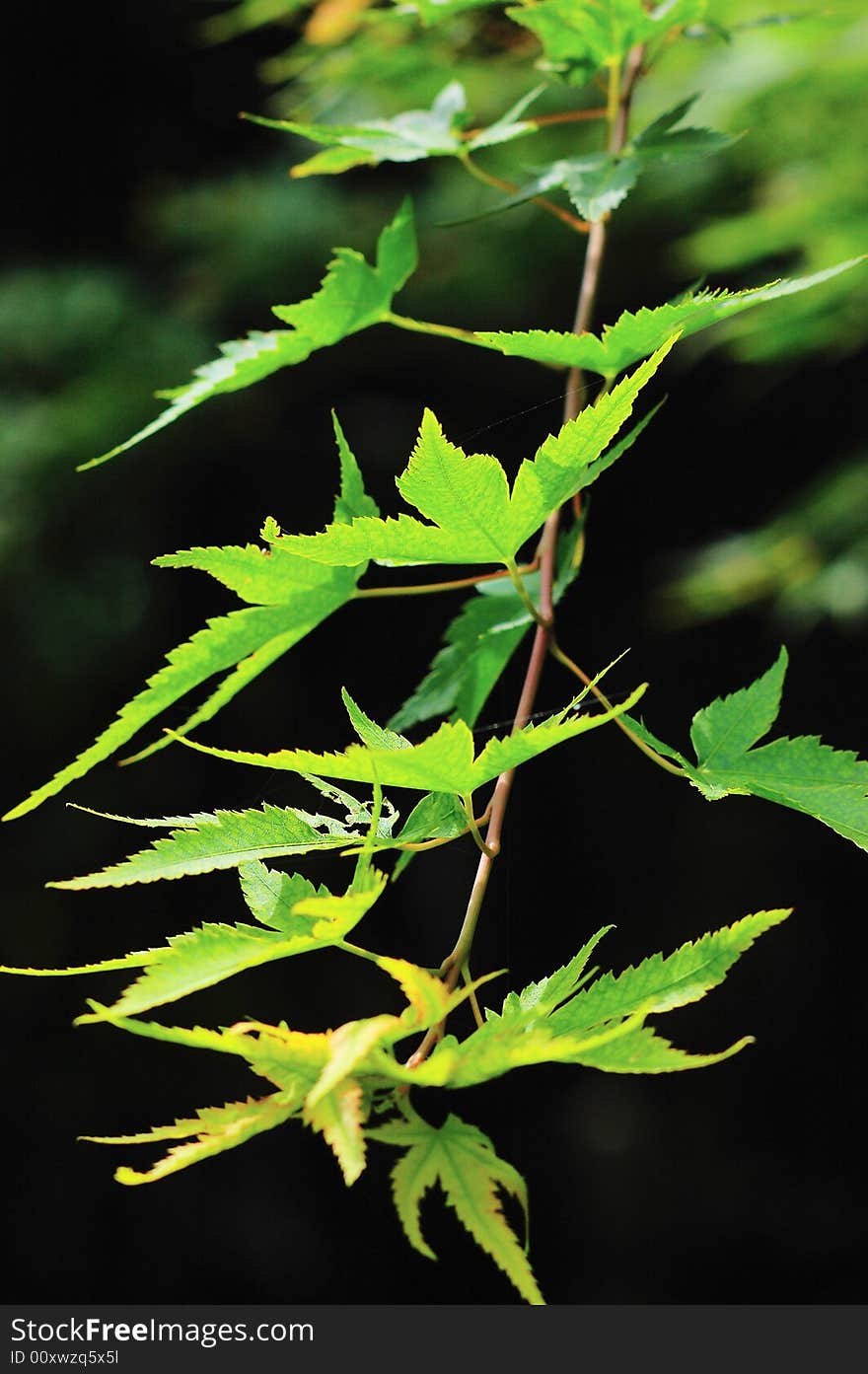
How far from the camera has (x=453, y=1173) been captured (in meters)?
0.32

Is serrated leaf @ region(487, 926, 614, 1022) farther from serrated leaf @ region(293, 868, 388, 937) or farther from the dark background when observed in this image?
the dark background

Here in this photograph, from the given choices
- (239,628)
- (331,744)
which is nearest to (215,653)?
(239,628)

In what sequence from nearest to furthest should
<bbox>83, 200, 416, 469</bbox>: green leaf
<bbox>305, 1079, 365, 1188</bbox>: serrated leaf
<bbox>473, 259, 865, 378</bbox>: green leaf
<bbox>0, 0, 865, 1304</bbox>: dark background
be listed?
<bbox>305, 1079, 365, 1188</bbox>: serrated leaf, <bbox>473, 259, 865, 378</bbox>: green leaf, <bbox>83, 200, 416, 469</bbox>: green leaf, <bbox>0, 0, 865, 1304</bbox>: dark background

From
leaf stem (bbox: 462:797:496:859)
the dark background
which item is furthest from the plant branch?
the dark background

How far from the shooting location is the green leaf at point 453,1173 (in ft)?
1.04

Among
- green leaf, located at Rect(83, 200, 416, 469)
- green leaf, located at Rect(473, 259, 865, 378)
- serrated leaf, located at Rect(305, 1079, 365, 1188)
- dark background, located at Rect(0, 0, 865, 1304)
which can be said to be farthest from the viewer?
dark background, located at Rect(0, 0, 865, 1304)

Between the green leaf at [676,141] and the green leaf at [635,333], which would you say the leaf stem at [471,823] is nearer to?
the green leaf at [635,333]

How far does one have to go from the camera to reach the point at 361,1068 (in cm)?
29

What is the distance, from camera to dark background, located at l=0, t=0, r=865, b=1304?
2062 millimetres

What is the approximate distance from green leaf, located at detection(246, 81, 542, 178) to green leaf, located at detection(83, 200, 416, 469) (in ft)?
0.18

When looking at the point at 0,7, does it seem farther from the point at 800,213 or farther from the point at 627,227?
the point at 800,213

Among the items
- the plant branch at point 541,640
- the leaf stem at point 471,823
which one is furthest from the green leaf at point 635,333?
the leaf stem at point 471,823

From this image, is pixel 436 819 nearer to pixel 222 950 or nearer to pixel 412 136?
pixel 222 950

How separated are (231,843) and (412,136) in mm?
402
